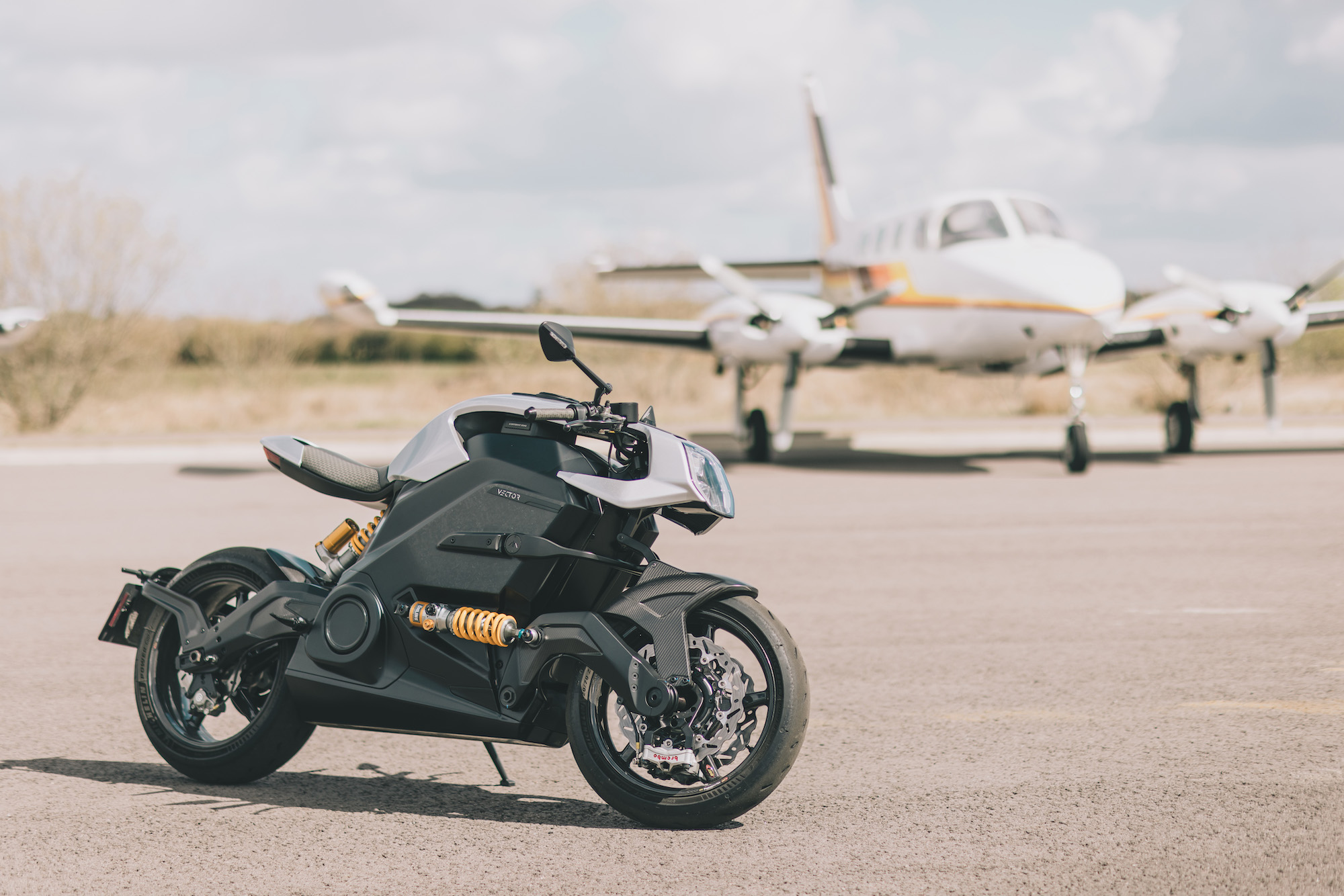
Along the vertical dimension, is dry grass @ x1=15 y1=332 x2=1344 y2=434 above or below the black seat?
below

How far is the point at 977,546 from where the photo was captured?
32.9 ft

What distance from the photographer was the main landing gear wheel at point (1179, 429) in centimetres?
1917

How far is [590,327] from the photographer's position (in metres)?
19.9

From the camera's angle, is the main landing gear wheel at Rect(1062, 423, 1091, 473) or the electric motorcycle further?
Answer: the main landing gear wheel at Rect(1062, 423, 1091, 473)

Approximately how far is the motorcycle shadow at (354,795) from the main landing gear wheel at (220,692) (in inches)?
3.8

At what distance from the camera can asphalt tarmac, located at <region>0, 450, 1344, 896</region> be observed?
10.7ft

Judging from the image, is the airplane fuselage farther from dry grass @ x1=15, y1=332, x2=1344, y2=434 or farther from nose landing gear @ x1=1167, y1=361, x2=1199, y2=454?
dry grass @ x1=15, y1=332, x2=1344, y2=434

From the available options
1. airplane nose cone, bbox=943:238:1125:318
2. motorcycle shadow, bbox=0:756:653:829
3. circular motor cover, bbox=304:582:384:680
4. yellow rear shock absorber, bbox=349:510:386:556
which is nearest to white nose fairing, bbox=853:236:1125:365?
airplane nose cone, bbox=943:238:1125:318

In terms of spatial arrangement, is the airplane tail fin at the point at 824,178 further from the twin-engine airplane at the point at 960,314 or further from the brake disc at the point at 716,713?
the brake disc at the point at 716,713

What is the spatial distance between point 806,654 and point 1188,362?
16595 millimetres

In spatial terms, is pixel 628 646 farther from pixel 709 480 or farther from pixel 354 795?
pixel 354 795

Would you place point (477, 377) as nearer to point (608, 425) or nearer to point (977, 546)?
point (977, 546)

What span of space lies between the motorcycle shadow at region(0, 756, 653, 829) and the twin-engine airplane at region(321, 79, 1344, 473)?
1249cm

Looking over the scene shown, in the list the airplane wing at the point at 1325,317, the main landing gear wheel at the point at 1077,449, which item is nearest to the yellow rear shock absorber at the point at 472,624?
the main landing gear wheel at the point at 1077,449
